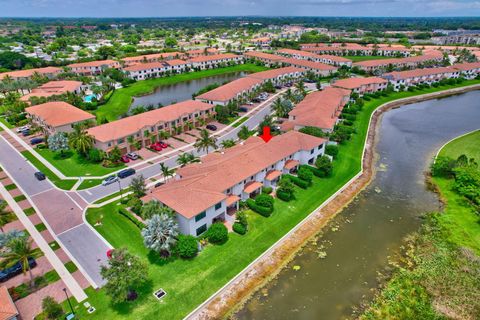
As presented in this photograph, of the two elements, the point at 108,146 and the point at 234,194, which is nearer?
the point at 234,194

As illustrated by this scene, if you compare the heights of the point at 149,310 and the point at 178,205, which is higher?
the point at 178,205

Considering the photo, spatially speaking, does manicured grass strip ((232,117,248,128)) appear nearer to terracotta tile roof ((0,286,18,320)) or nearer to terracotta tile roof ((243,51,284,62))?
terracotta tile roof ((0,286,18,320))

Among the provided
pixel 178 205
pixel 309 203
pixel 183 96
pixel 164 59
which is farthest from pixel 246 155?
pixel 164 59

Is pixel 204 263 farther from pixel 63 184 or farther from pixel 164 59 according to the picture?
pixel 164 59

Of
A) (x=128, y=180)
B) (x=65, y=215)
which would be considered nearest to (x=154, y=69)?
(x=128, y=180)

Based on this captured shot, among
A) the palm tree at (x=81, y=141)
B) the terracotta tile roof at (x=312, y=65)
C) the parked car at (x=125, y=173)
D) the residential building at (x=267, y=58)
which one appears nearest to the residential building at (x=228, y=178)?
the parked car at (x=125, y=173)
